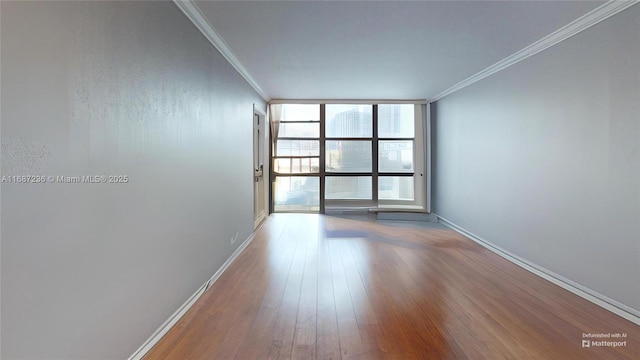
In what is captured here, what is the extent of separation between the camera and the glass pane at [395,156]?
6.12 metres

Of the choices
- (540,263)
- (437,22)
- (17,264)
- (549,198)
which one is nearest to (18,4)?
(17,264)

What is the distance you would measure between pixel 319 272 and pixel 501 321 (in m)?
1.64

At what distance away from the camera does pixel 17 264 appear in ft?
3.29

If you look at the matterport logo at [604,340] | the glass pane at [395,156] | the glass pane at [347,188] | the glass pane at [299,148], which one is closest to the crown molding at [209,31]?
the glass pane at [299,148]

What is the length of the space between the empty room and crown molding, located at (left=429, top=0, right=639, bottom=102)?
0.02 meters

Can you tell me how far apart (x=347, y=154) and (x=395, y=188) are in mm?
1325

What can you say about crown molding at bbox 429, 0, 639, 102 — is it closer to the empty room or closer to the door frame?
the empty room

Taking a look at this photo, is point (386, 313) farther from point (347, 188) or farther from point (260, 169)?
point (347, 188)

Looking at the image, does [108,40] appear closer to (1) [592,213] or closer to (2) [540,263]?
(1) [592,213]

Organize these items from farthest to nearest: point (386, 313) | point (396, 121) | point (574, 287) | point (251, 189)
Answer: point (396, 121) < point (251, 189) < point (574, 287) < point (386, 313)

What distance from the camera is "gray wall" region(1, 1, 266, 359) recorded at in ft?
3.34

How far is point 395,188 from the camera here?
620 centimetres

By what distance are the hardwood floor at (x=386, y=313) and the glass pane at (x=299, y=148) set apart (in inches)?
121

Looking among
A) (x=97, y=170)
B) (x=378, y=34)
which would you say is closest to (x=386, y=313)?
(x=97, y=170)
